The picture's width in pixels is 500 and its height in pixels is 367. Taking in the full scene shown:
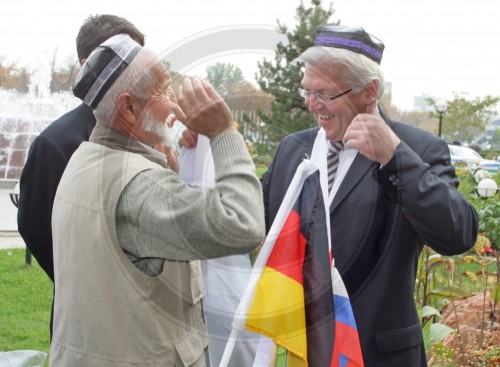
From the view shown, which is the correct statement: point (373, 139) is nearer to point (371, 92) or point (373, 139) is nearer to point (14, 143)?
point (371, 92)

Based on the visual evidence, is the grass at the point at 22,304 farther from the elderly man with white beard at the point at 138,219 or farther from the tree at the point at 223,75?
the tree at the point at 223,75

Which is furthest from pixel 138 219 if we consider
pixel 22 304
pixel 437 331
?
pixel 22 304

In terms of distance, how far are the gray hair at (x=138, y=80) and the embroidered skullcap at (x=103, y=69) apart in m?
0.01

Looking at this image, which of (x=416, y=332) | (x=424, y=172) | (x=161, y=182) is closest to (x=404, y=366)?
(x=416, y=332)

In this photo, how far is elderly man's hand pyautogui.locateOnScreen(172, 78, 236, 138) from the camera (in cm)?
165

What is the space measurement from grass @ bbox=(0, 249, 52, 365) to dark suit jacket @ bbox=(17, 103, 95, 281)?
241 centimetres

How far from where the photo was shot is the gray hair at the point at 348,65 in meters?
2.16

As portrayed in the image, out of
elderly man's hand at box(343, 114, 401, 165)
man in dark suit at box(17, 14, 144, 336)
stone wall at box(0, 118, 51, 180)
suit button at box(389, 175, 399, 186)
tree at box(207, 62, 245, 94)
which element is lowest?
stone wall at box(0, 118, 51, 180)

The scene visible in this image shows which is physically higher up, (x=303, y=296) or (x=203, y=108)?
(x=203, y=108)

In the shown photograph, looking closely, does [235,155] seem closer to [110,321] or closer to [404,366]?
[110,321]

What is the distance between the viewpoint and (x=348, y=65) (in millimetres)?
2164

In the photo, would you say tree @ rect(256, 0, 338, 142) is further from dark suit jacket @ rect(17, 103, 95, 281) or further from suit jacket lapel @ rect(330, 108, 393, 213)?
dark suit jacket @ rect(17, 103, 95, 281)

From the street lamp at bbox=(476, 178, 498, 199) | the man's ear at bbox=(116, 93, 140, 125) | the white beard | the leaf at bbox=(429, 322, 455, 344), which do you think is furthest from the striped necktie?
the street lamp at bbox=(476, 178, 498, 199)

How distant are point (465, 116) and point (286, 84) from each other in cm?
3019
